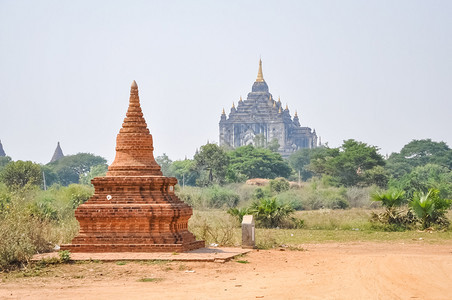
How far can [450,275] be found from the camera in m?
13.4

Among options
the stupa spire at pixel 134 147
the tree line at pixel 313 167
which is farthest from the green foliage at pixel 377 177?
the stupa spire at pixel 134 147

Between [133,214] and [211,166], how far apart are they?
158ft

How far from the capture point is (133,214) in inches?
635

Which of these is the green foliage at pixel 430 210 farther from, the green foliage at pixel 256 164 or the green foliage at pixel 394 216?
the green foliage at pixel 256 164

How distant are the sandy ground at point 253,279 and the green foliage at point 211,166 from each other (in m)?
47.8

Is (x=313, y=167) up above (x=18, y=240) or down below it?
above

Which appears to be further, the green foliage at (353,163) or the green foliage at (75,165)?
the green foliage at (75,165)

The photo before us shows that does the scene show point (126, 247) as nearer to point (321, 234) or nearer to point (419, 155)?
point (321, 234)

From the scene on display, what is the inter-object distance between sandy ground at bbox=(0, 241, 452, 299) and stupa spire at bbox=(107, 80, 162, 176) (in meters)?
2.76

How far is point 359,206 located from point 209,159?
2013 centimetres

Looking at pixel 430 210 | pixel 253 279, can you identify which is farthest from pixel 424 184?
pixel 253 279

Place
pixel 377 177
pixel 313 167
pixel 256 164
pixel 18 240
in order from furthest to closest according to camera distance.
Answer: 1. pixel 256 164
2. pixel 313 167
3. pixel 377 177
4. pixel 18 240

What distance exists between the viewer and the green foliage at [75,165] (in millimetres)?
82062

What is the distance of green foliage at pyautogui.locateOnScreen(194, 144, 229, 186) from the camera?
63750 mm
